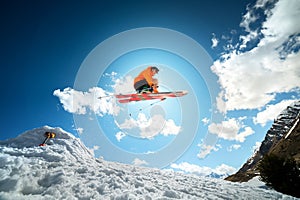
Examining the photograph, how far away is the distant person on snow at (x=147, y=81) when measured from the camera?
16281 mm

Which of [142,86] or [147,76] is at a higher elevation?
[147,76]

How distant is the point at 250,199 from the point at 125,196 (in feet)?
18.7

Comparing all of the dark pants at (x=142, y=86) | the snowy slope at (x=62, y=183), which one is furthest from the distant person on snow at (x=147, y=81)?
the snowy slope at (x=62, y=183)

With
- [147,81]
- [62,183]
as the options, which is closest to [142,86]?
[147,81]

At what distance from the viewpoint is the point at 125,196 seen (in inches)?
216

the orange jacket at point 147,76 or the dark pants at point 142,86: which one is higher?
the orange jacket at point 147,76

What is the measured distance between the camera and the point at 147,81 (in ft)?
54.1

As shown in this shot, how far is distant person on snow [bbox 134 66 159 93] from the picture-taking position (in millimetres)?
16281

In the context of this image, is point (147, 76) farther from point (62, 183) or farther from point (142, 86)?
point (62, 183)

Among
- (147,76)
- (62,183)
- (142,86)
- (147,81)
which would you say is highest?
(147,76)

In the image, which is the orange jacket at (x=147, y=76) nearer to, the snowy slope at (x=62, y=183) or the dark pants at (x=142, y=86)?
the dark pants at (x=142, y=86)

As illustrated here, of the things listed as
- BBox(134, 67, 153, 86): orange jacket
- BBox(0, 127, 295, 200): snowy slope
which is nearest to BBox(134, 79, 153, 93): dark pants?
BBox(134, 67, 153, 86): orange jacket

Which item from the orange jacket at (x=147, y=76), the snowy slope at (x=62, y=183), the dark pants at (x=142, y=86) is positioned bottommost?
the snowy slope at (x=62, y=183)

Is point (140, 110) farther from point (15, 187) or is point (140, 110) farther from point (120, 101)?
point (15, 187)
